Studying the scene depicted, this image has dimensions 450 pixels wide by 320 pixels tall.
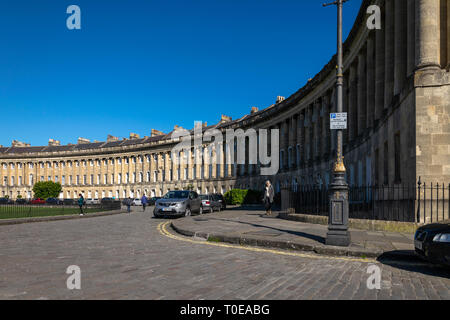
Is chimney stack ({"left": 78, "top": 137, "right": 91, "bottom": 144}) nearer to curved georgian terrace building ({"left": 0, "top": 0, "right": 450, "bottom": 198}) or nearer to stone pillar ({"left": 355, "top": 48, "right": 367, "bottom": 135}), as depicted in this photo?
curved georgian terrace building ({"left": 0, "top": 0, "right": 450, "bottom": 198})

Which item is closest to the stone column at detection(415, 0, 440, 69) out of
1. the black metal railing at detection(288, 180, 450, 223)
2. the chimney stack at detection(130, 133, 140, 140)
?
the black metal railing at detection(288, 180, 450, 223)

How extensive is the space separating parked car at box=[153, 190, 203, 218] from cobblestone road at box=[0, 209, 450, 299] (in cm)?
1314

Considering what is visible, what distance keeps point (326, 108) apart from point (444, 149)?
2913 cm

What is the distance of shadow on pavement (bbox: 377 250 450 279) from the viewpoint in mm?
7223

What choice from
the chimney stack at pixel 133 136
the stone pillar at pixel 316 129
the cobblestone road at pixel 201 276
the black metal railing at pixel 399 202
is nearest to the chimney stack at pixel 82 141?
the chimney stack at pixel 133 136

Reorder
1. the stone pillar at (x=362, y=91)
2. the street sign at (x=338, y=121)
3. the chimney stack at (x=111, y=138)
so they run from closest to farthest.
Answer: the street sign at (x=338, y=121) → the stone pillar at (x=362, y=91) → the chimney stack at (x=111, y=138)

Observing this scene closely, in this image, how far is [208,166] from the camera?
81.1m

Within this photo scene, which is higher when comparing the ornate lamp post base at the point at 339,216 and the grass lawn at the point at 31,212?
the ornate lamp post base at the point at 339,216

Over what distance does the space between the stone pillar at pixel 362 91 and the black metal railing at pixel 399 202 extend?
10115mm

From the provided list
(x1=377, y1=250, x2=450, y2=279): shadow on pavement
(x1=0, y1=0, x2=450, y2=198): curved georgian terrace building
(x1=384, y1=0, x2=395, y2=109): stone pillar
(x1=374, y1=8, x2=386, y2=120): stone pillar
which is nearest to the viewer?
(x1=377, y1=250, x2=450, y2=279): shadow on pavement

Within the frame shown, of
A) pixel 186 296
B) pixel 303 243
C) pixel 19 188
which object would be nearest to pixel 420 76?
pixel 303 243

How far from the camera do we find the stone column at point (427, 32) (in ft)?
49.1

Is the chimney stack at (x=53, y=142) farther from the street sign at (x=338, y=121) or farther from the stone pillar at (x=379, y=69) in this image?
the street sign at (x=338, y=121)
